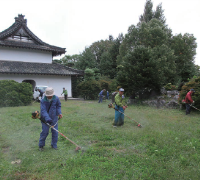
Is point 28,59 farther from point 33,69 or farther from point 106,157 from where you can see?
point 106,157

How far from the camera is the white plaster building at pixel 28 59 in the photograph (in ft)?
70.7

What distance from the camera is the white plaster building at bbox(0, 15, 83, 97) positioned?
849 inches

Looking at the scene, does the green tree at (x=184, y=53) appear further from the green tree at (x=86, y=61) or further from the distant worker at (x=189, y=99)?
the distant worker at (x=189, y=99)

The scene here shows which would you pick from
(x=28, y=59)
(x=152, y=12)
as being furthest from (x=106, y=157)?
(x=152, y=12)

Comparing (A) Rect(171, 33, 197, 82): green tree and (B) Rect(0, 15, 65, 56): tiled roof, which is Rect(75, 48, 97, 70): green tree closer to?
(B) Rect(0, 15, 65, 56): tiled roof

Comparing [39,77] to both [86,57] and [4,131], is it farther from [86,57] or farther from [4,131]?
[4,131]

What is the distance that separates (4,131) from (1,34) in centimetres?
1927

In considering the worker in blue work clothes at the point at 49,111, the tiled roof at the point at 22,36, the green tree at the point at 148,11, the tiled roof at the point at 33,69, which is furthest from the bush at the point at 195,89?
the green tree at the point at 148,11

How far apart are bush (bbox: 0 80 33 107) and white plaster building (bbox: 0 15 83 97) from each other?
600 cm

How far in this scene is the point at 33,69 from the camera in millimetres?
22188

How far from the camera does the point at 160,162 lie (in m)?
4.16

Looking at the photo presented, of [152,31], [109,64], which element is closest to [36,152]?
[152,31]

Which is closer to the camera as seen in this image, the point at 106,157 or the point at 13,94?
the point at 106,157

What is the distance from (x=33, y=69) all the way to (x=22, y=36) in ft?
17.6
